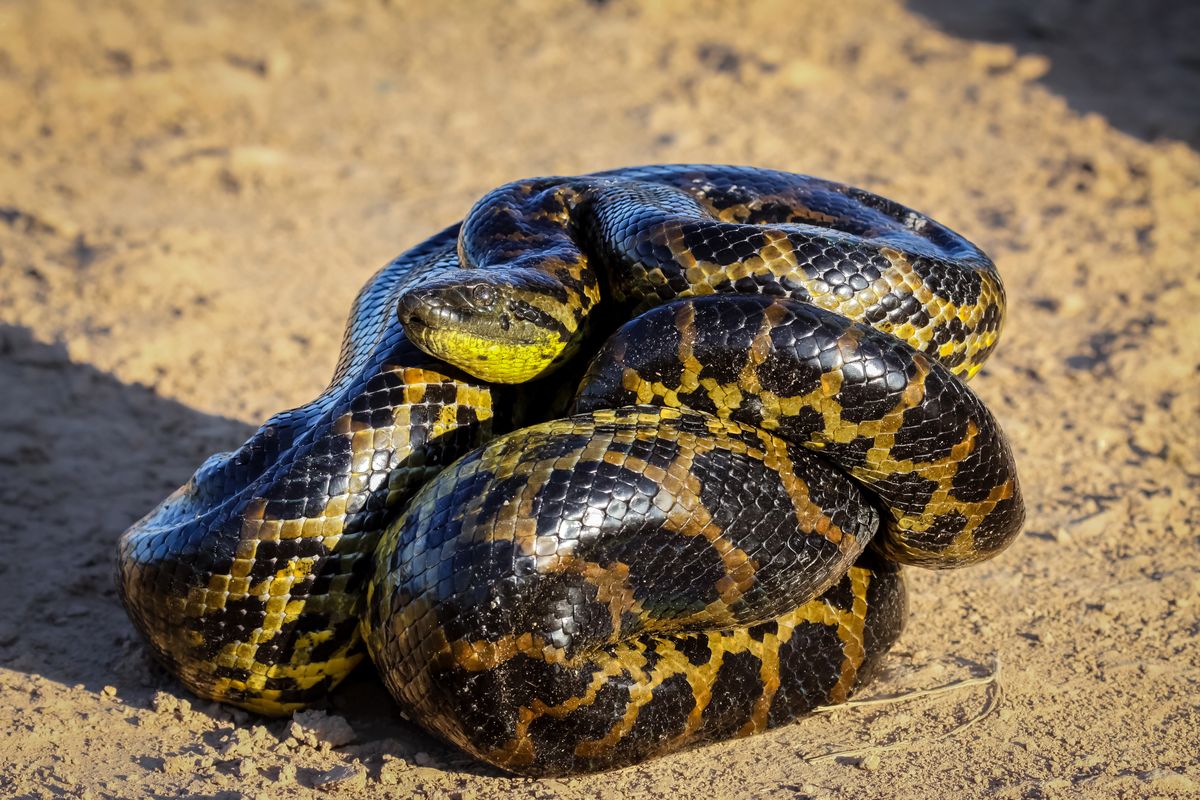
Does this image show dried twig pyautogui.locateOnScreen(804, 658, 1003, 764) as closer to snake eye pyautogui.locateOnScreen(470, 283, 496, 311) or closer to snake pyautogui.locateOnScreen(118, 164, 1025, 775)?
snake pyautogui.locateOnScreen(118, 164, 1025, 775)

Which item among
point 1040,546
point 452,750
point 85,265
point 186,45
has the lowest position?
point 1040,546

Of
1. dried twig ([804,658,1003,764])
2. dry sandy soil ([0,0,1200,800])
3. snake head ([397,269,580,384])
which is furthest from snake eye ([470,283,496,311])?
dried twig ([804,658,1003,764])

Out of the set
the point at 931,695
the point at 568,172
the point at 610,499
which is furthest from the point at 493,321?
the point at 568,172

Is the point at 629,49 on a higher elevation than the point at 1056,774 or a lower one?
higher

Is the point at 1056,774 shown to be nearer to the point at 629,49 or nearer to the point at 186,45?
the point at 629,49

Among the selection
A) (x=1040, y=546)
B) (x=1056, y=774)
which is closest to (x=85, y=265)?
(x=1040, y=546)

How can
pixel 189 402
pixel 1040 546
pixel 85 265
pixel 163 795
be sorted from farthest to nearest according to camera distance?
pixel 85 265, pixel 189 402, pixel 1040 546, pixel 163 795

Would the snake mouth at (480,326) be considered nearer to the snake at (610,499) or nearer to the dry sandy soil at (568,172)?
the snake at (610,499)
